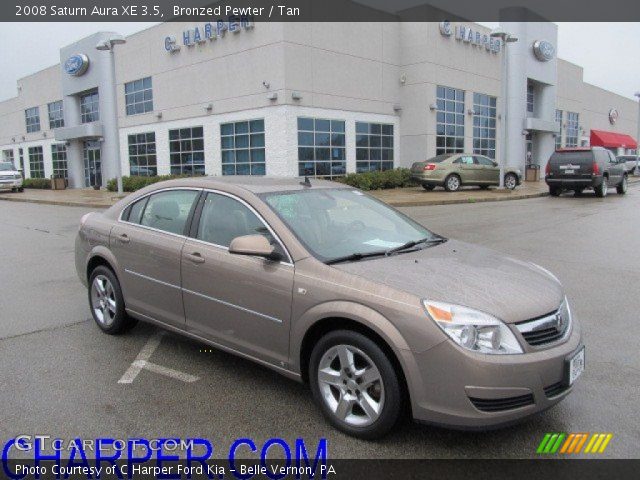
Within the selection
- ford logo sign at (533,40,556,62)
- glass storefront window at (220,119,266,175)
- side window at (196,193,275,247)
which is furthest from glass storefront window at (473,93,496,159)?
side window at (196,193,275,247)

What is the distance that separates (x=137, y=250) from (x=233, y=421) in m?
1.93

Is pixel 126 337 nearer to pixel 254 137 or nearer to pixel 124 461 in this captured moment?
pixel 124 461

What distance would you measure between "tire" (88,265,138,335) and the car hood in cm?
257

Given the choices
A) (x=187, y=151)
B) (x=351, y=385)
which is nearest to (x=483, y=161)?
(x=187, y=151)

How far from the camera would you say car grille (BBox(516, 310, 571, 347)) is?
3057 mm

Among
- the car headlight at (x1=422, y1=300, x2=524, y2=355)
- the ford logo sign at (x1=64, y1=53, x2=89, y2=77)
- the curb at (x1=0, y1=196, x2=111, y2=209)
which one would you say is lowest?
the curb at (x1=0, y1=196, x2=111, y2=209)

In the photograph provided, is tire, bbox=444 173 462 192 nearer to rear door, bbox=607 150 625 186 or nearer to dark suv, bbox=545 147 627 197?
dark suv, bbox=545 147 627 197

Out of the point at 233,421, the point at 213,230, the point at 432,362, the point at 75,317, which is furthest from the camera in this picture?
the point at 75,317

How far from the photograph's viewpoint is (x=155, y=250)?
15.0ft

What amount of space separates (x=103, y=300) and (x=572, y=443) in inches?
165

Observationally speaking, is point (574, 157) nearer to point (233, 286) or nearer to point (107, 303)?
point (107, 303)

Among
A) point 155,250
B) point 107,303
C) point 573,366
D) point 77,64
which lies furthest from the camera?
point 77,64

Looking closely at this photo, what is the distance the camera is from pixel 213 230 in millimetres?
4246

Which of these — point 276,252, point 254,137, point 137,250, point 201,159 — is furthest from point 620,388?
point 201,159
